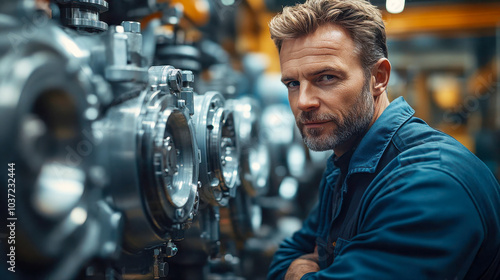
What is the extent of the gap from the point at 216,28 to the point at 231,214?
4.15 ft

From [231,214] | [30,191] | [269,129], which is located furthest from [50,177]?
[269,129]

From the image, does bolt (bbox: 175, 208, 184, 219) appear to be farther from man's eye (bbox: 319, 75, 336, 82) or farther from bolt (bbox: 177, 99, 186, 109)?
man's eye (bbox: 319, 75, 336, 82)

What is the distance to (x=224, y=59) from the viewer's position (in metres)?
2.41

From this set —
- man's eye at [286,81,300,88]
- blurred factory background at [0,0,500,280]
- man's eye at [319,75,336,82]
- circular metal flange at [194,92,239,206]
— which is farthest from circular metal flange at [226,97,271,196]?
Answer: man's eye at [319,75,336,82]

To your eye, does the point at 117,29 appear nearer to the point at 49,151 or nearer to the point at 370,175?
the point at 49,151

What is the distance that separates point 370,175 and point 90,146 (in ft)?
2.12

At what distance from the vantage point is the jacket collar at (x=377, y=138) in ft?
3.33

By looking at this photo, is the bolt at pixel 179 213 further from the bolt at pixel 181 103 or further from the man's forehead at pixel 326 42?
the man's forehead at pixel 326 42

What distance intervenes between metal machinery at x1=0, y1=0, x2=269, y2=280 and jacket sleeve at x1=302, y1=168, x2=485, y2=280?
15.6 inches

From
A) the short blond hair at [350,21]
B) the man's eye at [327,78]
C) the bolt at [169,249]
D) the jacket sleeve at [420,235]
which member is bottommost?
the bolt at [169,249]

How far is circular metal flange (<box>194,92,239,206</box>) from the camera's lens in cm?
113

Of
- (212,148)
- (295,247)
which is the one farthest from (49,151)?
(295,247)

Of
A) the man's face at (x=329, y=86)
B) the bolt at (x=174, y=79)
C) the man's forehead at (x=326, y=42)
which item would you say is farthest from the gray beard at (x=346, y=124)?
the bolt at (x=174, y=79)

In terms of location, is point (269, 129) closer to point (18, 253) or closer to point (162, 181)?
point (162, 181)
